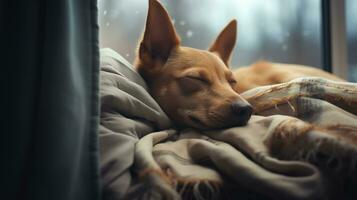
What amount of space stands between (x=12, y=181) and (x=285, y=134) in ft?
1.53

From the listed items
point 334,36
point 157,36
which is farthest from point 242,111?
point 334,36

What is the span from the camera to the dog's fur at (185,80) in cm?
92

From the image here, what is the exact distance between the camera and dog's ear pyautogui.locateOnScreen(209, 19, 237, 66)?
4.10 ft

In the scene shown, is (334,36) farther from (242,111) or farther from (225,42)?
(242,111)

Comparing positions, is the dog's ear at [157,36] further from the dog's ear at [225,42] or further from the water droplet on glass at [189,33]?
the water droplet on glass at [189,33]

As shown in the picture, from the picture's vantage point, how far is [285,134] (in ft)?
2.37

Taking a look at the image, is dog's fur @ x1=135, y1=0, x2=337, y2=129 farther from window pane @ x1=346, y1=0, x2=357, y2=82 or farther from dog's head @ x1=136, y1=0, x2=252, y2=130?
window pane @ x1=346, y1=0, x2=357, y2=82

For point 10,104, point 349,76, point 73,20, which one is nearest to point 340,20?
point 349,76

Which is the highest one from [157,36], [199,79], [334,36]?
[157,36]

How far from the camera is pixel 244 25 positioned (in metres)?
1.76

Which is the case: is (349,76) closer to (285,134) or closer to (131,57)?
(131,57)

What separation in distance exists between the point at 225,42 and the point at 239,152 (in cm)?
60

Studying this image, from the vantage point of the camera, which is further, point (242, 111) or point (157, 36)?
point (157, 36)

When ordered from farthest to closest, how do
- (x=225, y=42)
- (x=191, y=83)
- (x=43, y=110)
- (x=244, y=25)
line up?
1. (x=244, y=25)
2. (x=225, y=42)
3. (x=191, y=83)
4. (x=43, y=110)
